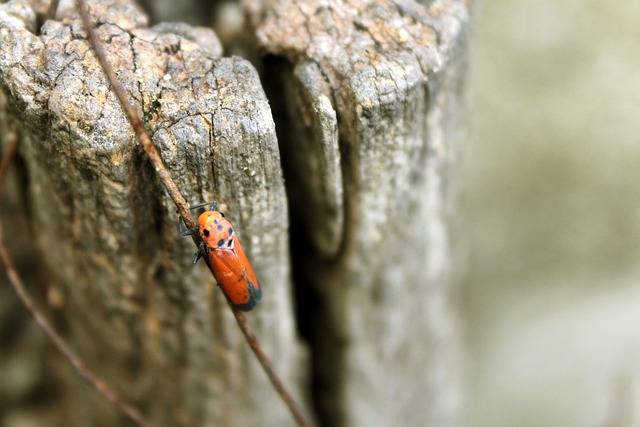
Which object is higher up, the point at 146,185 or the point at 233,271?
the point at 146,185

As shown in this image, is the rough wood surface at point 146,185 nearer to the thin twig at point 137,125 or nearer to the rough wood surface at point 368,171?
the thin twig at point 137,125

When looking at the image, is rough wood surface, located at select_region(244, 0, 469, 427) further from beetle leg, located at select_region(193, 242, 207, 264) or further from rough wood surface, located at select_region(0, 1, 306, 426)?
beetle leg, located at select_region(193, 242, 207, 264)

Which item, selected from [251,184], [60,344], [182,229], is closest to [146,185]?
[182,229]

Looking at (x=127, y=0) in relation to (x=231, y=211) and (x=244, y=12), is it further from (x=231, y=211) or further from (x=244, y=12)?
(x=231, y=211)

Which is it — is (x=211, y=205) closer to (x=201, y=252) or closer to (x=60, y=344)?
(x=201, y=252)

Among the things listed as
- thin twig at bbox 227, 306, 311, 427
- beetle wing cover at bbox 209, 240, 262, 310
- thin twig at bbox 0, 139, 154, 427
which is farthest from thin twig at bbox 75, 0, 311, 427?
thin twig at bbox 0, 139, 154, 427

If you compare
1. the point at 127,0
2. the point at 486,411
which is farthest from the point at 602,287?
the point at 127,0

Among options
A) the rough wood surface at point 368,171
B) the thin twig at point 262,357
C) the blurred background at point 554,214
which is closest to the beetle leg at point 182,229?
the thin twig at point 262,357
